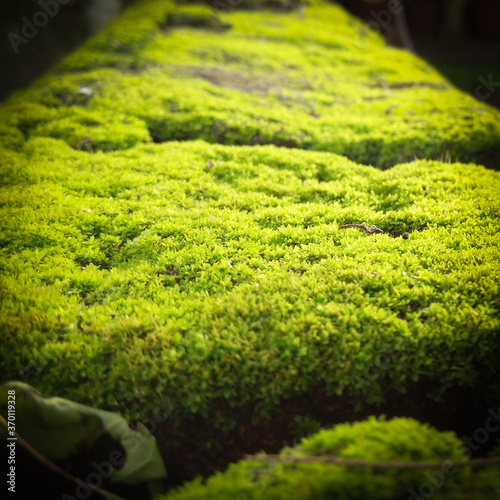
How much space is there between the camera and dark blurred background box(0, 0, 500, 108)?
10938 millimetres

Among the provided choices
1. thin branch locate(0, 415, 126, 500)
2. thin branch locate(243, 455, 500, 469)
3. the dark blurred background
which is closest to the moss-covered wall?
thin branch locate(0, 415, 126, 500)

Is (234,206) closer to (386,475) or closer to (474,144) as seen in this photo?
(386,475)

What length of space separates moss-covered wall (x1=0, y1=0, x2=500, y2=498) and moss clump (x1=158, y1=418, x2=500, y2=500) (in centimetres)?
58

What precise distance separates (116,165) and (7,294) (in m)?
2.93

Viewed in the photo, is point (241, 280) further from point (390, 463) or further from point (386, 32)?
point (386, 32)

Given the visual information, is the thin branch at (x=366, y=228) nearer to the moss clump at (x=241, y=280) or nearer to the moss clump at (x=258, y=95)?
the moss clump at (x=241, y=280)

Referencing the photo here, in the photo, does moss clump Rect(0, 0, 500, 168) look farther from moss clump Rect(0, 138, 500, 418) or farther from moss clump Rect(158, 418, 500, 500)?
moss clump Rect(158, 418, 500, 500)

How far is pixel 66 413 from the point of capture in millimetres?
3146

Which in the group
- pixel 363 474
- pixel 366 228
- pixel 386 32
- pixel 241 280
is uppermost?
pixel 386 32

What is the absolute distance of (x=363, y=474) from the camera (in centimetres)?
250

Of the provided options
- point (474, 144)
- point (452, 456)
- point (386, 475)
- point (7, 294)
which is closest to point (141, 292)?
point (7, 294)

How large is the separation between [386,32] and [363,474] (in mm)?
23790

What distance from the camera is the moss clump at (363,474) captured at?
2.41 m

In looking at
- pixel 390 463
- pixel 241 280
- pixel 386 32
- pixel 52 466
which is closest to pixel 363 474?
pixel 390 463
